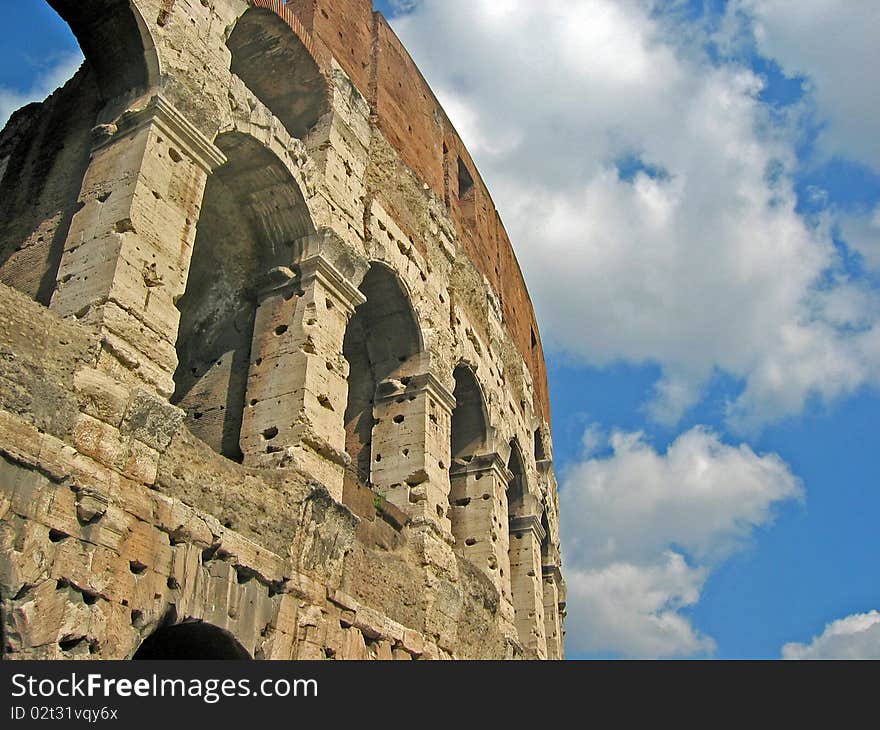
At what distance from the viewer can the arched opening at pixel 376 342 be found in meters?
11.3

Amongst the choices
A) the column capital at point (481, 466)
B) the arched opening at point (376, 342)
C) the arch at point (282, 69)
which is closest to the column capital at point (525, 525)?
the column capital at point (481, 466)

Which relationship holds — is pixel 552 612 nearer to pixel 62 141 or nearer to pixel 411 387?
pixel 411 387

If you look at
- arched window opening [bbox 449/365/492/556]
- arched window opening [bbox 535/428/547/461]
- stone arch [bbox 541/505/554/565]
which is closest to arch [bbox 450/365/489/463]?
arched window opening [bbox 449/365/492/556]

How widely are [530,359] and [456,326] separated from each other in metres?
5.48

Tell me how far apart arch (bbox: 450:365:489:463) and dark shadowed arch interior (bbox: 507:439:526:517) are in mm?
2005

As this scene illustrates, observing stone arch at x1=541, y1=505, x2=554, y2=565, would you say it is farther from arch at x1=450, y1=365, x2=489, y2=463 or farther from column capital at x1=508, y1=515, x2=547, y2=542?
arch at x1=450, y1=365, x2=489, y2=463

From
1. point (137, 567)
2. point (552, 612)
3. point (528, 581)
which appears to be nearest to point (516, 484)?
point (528, 581)

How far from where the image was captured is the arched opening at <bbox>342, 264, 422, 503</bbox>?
11312 mm

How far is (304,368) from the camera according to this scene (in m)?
8.62

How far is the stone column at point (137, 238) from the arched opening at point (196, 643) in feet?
5.80

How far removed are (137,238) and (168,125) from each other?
1.16 metres

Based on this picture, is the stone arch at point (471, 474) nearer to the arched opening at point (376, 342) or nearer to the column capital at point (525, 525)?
the arched opening at point (376, 342)

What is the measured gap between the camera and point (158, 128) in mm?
7398

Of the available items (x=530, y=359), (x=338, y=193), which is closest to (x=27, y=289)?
(x=338, y=193)
